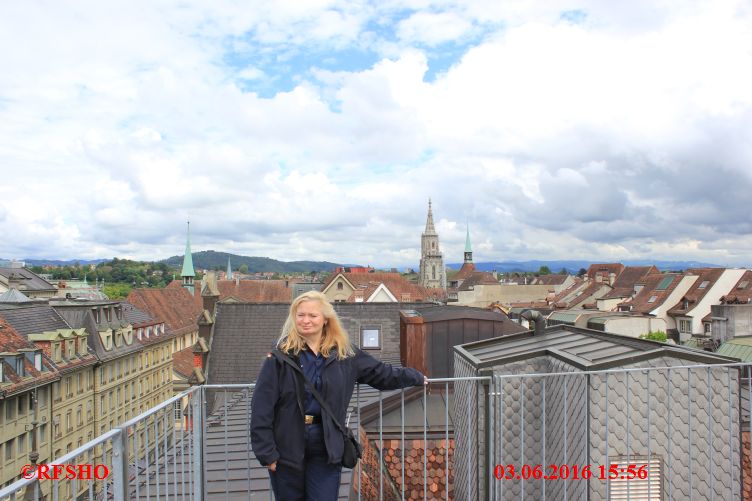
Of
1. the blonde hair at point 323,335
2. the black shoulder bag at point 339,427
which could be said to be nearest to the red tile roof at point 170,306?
the blonde hair at point 323,335

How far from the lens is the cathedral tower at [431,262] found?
408 ft

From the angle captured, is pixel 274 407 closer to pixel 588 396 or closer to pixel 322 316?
pixel 322 316

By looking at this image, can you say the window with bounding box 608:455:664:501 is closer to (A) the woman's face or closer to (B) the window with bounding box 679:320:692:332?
(A) the woman's face

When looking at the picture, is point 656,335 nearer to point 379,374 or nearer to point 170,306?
point 379,374

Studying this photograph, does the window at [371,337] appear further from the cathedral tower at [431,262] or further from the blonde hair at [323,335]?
the cathedral tower at [431,262]

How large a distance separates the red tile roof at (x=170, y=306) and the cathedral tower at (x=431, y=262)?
6260cm

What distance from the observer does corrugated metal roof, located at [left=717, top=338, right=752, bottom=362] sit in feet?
66.8

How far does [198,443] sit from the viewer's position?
487 centimetres

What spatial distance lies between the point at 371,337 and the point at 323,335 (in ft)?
64.9

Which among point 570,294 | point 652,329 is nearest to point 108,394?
point 652,329

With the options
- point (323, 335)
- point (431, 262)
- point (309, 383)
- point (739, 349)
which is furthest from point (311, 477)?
point (431, 262)

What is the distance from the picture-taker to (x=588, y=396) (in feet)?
16.7
